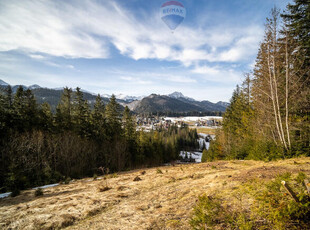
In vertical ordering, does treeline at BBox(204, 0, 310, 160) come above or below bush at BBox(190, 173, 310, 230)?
above

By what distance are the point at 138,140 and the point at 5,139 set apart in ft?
81.8

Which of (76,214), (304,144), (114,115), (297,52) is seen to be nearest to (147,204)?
(76,214)

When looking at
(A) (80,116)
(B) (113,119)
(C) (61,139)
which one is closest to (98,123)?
(B) (113,119)

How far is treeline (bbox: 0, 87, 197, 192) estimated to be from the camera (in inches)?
663

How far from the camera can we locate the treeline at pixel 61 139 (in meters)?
16.8

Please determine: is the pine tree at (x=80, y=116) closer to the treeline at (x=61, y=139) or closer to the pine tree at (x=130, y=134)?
the treeline at (x=61, y=139)

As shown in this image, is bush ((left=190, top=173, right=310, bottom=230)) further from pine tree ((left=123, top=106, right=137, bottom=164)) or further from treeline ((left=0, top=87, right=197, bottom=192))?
pine tree ((left=123, top=106, right=137, bottom=164))

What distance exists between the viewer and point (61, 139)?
23.7 metres

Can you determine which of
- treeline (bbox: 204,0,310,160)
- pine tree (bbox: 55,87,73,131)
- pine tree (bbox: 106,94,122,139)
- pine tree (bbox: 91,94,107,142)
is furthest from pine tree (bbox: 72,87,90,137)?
treeline (bbox: 204,0,310,160)

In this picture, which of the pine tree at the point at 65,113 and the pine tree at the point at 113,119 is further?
the pine tree at the point at 113,119

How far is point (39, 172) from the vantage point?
16.9 metres

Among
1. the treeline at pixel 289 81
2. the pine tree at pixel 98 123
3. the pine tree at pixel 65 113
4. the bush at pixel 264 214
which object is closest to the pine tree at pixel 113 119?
the pine tree at pixel 98 123

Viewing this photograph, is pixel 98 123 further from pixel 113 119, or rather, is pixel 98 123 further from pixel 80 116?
pixel 80 116

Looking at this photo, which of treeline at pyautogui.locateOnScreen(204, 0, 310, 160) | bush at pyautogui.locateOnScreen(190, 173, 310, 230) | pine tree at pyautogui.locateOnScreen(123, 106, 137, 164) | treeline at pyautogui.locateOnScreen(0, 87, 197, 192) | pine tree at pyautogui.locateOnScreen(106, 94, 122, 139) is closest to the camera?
bush at pyautogui.locateOnScreen(190, 173, 310, 230)
